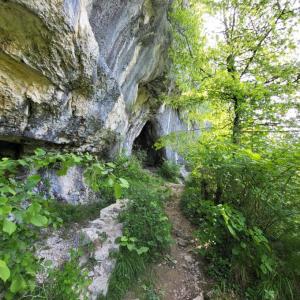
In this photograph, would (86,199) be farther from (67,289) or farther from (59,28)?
(59,28)

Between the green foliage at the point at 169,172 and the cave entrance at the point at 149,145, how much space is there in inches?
48.6

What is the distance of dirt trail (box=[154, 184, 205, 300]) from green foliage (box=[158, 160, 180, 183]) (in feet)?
19.3

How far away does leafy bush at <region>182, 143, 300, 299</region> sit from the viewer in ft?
8.02

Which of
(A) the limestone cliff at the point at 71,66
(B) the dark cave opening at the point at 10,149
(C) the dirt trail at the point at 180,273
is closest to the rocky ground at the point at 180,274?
(C) the dirt trail at the point at 180,273

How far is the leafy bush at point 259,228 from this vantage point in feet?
8.02

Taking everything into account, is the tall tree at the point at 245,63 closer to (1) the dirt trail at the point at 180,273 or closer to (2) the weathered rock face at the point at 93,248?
(1) the dirt trail at the point at 180,273

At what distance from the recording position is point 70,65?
11.0 feet

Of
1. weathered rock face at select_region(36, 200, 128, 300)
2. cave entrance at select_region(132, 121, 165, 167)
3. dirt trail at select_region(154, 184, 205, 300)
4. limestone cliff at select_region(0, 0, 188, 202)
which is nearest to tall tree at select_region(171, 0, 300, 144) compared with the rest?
limestone cliff at select_region(0, 0, 188, 202)

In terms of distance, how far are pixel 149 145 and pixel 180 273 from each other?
9.19 m

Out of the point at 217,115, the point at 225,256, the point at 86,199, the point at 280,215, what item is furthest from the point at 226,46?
the point at 86,199

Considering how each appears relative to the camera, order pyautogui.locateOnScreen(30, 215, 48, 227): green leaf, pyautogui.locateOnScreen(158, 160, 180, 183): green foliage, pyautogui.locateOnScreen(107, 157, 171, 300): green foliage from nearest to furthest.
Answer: pyautogui.locateOnScreen(30, 215, 48, 227): green leaf → pyautogui.locateOnScreen(107, 157, 171, 300): green foliage → pyautogui.locateOnScreen(158, 160, 180, 183): green foliage

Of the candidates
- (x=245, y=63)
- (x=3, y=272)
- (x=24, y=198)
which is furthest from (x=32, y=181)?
(x=245, y=63)

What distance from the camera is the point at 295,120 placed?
14.6ft

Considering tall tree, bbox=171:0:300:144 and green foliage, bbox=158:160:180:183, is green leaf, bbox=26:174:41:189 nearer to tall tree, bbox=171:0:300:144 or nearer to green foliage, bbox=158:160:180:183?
A: tall tree, bbox=171:0:300:144
